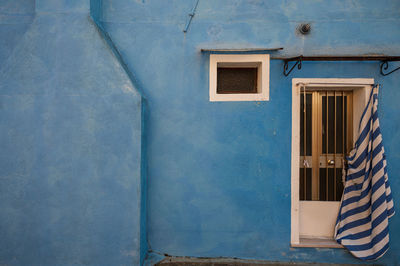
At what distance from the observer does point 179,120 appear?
346cm

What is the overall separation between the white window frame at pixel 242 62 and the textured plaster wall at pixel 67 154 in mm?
1196

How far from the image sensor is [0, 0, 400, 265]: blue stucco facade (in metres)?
3.19

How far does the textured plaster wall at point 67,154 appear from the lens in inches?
125

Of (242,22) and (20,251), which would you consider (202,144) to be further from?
(20,251)

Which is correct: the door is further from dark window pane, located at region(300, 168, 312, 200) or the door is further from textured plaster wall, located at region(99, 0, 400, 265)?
textured plaster wall, located at region(99, 0, 400, 265)

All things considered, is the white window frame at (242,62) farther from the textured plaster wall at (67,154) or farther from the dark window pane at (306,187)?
the dark window pane at (306,187)

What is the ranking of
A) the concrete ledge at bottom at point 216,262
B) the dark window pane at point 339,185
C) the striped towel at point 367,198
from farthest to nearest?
the dark window pane at point 339,185 < the concrete ledge at bottom at point 216,262 < the striped towel at point 367,198

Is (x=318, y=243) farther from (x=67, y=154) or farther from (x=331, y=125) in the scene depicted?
(x=67, y=154)

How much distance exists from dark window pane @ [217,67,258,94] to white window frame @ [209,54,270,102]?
20 cm

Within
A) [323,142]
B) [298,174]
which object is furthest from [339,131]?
[298,174]

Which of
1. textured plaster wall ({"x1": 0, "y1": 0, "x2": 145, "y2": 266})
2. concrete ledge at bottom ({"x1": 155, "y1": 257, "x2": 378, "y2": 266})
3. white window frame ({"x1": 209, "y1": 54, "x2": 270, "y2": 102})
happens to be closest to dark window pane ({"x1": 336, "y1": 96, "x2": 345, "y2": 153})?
white window frame ({"x1": 209, "y1": 54, "x2": 270, "y2": 102})

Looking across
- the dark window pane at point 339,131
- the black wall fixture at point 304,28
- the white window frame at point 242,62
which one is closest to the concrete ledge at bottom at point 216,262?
the dark window pane at point 339,131

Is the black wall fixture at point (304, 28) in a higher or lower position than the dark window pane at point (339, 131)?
higher

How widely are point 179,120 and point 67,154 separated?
5.30ft
